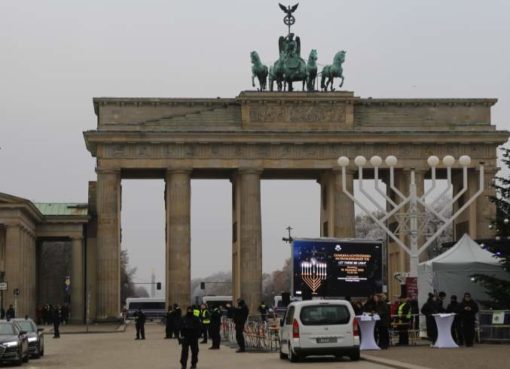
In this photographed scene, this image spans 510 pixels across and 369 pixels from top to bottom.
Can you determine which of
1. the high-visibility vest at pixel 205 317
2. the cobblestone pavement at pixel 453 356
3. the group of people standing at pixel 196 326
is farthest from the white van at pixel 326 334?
the high-visibility vest at pixel 205 317

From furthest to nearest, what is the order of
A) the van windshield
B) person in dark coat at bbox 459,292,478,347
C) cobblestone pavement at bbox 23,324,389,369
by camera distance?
person in dark coat at bbox 459,292,478,347 < the van windshield < cobblestone pavement at bbox 23,324,389,369

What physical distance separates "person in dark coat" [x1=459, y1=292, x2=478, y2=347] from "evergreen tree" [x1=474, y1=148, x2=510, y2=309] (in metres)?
3.19

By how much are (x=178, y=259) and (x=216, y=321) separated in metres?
44.6

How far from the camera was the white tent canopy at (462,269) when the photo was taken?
48750 mm

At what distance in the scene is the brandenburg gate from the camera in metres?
95.8

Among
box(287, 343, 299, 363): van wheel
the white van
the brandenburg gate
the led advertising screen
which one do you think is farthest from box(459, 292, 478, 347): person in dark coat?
the brandenburg gate

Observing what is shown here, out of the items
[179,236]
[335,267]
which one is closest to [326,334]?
[335,267]

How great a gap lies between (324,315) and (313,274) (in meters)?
16.6

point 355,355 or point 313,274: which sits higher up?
point 313,274

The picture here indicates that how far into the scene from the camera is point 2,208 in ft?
306

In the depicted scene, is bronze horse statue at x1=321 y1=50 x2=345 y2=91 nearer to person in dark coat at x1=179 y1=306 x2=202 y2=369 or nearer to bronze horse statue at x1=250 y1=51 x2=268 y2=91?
bronze horse statue at x1=250 y1=51 x2=268 y2=91

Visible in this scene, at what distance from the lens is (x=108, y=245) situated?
9588 cm

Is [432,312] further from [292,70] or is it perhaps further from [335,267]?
[292,70]

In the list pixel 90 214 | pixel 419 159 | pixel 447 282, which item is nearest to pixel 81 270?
pixel 90 214
